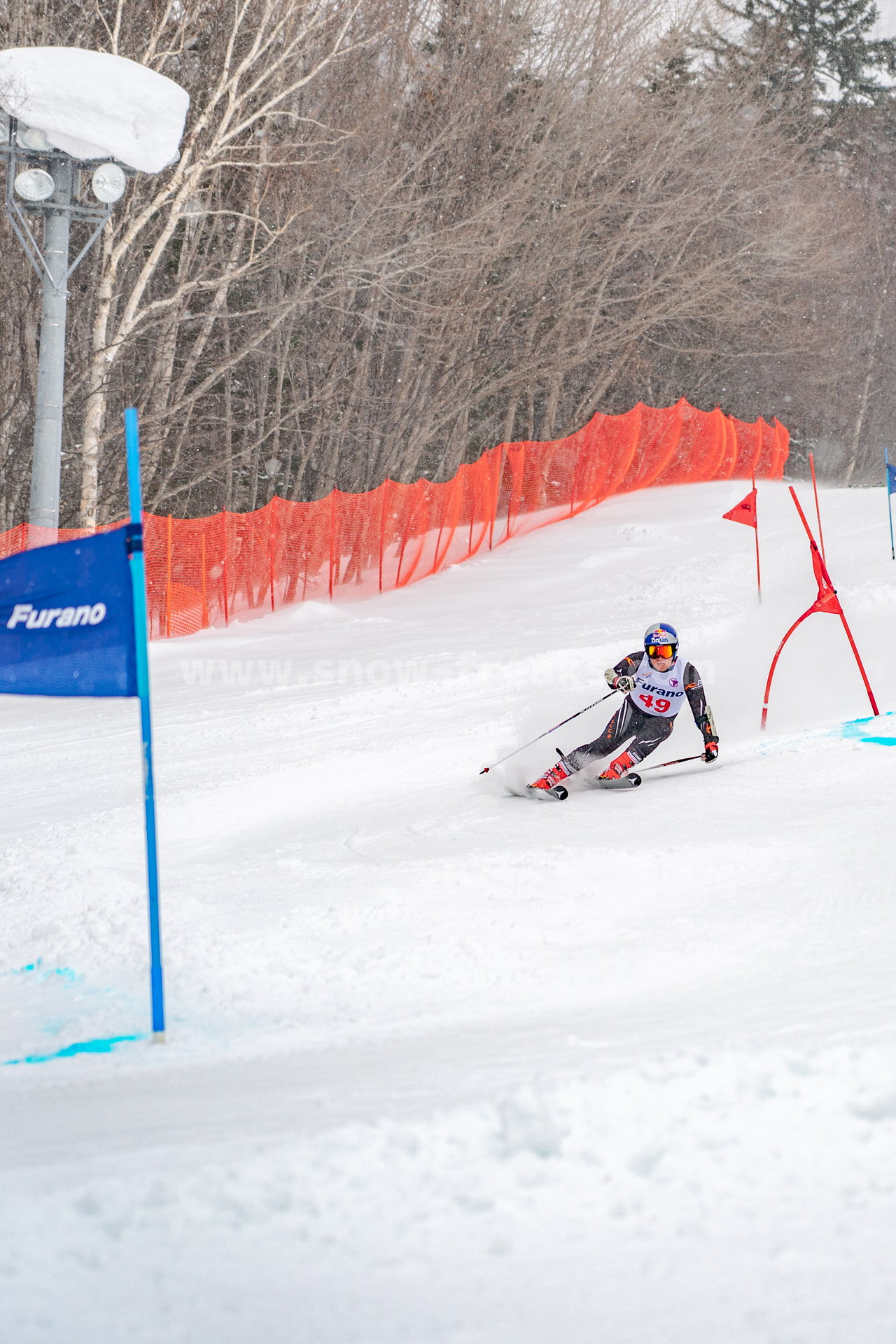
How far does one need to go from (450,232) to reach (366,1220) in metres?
21.0

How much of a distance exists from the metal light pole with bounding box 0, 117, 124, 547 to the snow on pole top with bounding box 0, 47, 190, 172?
0.21 meters

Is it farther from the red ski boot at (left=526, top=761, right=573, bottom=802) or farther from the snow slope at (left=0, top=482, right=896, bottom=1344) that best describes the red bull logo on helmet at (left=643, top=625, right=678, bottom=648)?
the red ski boot at (left=526, top=761, right=573, bottom=802)

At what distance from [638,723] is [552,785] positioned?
984 mm

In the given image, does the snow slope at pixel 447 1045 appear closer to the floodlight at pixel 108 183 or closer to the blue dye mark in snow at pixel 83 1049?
the blue dye mark in snow at pixel 83 1049

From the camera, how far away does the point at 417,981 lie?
5.11m

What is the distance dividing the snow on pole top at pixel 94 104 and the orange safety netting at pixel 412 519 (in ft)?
12.7

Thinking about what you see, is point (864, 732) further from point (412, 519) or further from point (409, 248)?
point (409, 248)

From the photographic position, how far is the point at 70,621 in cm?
443

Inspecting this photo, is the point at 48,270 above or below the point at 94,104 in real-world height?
below

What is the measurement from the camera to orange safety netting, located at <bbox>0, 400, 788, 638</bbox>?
16031mm

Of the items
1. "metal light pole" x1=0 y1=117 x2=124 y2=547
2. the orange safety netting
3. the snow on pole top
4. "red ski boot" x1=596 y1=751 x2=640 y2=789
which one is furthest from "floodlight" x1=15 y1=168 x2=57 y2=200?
"red ski boot" x1=596 y1=751 x2=640 y2=789

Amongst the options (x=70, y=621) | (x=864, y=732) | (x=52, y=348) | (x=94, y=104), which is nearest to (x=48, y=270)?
(x=52, y=348)

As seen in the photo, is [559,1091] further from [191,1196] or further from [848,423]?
[848,423]

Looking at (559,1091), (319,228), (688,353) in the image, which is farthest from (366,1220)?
(688,353)
